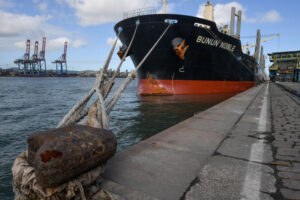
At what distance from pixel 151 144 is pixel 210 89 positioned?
48.0 feet

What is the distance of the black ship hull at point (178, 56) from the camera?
13.1 metres

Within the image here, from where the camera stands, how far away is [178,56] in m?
13.7

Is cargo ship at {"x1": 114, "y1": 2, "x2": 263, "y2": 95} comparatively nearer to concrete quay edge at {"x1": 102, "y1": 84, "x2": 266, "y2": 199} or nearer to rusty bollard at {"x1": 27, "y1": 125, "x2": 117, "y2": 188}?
concrete quay edge at {"x1": 102, "y1": 84, "x2": 266, "y2": 199}

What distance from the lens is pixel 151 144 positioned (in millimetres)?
3229

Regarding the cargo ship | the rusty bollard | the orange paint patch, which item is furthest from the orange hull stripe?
the orange paint patch

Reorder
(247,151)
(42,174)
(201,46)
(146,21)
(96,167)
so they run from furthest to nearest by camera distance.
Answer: (201,46) < (146,21) < (247,151) < (96,167) < (42,174)

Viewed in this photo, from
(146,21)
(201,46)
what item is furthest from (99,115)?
(201,46)

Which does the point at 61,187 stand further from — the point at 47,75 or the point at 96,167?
the point at 47,75

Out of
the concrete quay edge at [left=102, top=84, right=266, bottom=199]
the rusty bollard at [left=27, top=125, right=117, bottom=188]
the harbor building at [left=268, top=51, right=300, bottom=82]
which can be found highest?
the harbor building at [left=268, top=51, right=300, bottom=82]

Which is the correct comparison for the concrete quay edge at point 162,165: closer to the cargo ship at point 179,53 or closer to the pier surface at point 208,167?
the pier surface at point 208,167

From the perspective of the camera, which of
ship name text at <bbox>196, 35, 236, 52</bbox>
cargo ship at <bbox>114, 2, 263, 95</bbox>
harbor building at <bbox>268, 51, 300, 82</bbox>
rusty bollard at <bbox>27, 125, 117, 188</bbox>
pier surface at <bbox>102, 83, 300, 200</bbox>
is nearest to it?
rusty bollard at <bbox>27, 125, 117, 188</bbox>

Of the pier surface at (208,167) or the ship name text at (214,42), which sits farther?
the ship name text at (214,42)

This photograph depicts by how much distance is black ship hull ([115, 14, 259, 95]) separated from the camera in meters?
13.1

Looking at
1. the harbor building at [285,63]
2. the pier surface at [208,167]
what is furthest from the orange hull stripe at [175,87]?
the harbor building at [285,63]
